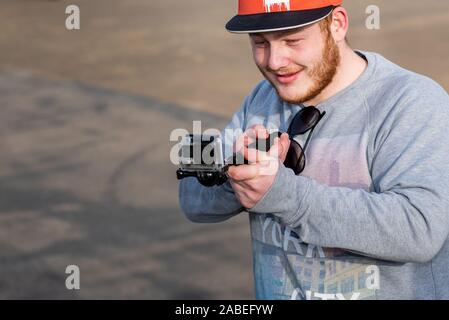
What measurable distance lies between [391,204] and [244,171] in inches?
18.1

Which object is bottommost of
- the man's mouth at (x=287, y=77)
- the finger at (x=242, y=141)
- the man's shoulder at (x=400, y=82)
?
the finger at (x=242, y=141)

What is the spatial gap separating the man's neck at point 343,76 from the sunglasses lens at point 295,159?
0.20m

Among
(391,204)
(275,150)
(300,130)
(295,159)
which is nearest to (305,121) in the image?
(300,130)

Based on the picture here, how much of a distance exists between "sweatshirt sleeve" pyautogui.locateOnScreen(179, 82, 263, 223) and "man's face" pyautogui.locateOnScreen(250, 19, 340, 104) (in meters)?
0.33

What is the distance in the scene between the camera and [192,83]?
36.2ft

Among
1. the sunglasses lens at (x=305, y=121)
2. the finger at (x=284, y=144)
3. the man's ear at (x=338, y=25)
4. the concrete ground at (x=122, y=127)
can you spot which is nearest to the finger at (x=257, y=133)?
the finger at (x=284, y=144)

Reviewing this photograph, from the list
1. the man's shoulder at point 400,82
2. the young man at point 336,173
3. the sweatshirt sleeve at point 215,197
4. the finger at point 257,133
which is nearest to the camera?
the young man at point 336,173

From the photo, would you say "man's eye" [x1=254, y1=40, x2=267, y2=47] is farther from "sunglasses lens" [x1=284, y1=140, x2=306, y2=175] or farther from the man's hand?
the man's hand

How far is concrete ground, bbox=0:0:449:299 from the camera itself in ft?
21.0

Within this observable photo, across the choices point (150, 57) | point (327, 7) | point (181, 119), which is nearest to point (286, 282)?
point (327, 7)

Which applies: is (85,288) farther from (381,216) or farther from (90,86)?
(90,86)

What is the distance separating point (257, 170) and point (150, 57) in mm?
10139

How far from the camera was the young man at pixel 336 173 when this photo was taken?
256cm

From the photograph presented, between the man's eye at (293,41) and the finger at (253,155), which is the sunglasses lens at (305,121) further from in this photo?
the finger at (253,155)
